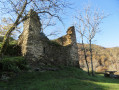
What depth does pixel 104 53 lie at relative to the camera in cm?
3384

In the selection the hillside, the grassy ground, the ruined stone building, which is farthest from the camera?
the hillside

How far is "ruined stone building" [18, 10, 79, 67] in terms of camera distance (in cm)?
852

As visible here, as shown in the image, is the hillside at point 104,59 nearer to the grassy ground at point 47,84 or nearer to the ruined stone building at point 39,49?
the ruined stone building at point 39,49

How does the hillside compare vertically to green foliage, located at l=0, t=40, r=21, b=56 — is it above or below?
below

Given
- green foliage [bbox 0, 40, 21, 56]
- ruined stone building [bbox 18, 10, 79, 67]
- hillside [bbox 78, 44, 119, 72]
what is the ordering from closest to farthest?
ruined stone building [bbox 18, 10, 79, 67] → green foliage [bbox 0, 40, 21, 56] → hillside [bbox 78, 44, 119, 72]

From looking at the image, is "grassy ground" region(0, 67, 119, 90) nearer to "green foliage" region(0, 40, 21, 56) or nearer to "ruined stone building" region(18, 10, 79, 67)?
"ruined stone building" region(18, 10, 79, 67)

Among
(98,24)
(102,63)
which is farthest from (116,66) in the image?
(98,24)

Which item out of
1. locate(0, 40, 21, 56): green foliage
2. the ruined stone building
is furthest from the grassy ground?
locate(0, 40, 21, 56): green foliage

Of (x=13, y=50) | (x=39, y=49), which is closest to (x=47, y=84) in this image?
(x=39, y=49)

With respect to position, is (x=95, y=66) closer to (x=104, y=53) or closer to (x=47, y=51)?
(x=104, y=53)

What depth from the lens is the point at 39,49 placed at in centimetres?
934

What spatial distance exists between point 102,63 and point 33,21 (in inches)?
1160

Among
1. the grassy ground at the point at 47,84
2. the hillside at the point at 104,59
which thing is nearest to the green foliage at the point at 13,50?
the grassy ground at the point at 47,84

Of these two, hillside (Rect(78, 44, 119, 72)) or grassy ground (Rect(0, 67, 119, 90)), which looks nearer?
grassy ground (Rect(0, 67, 119, 90))
